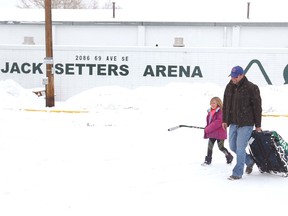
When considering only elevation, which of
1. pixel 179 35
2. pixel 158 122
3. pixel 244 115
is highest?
pixel 179 35

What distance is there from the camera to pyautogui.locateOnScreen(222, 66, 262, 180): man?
20.6ft

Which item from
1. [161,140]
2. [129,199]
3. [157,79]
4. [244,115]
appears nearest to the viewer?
[129,199]

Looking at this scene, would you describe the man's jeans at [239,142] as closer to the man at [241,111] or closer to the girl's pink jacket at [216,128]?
the man at [241,111]

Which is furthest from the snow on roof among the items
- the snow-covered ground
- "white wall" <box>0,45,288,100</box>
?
the snow-covered ground

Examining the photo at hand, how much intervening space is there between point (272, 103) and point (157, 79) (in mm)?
5140

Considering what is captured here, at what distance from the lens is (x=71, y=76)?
1950 cm

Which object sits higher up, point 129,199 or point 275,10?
point 275,10

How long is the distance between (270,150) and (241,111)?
30.1 inches

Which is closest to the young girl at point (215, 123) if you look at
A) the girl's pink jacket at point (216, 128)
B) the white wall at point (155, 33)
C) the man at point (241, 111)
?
the girl's pink jacket at point (216, 128)

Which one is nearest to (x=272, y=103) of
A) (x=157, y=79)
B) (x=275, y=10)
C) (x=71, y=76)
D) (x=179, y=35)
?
(x=157, y=79)

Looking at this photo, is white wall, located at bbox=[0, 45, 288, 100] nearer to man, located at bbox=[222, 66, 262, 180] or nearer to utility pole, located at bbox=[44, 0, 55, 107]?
utility pole, located at bbox=[44, 0, 55, 107]

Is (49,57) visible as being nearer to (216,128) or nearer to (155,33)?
(155,33)

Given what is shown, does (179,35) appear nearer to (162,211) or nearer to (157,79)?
(157,79)

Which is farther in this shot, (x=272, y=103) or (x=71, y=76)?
(x=71, y=76)
